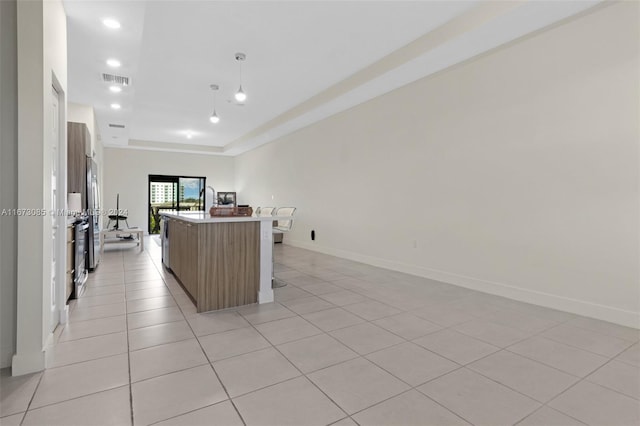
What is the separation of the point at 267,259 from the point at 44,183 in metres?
2.01

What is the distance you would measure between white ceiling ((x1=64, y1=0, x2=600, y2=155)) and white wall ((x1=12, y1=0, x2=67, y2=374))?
117 centimetres

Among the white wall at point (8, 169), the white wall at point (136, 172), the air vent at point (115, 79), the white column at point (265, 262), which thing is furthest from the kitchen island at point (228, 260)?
the white wall at point (136, 172)

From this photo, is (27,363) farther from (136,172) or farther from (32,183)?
(136,172)

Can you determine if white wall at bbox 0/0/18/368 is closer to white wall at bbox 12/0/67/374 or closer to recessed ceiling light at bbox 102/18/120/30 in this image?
white wall at bbox 12/0/67/374

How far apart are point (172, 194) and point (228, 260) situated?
9759mm

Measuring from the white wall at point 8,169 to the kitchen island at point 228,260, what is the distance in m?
1.29

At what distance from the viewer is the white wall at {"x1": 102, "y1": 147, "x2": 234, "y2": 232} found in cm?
1077

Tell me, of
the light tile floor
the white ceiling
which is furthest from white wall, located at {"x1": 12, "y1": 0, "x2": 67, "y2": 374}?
the white ceiling

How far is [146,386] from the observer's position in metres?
1.86

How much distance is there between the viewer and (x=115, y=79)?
15.5ft

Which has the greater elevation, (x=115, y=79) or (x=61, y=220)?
(x=115, y=79)

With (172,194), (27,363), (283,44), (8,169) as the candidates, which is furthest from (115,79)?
(172,194)

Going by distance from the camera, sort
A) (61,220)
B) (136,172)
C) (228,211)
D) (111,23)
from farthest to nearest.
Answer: (136,172), (228,211), (111,23), (61,220)

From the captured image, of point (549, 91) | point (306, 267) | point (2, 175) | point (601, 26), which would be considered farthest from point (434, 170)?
point (2, 175)
